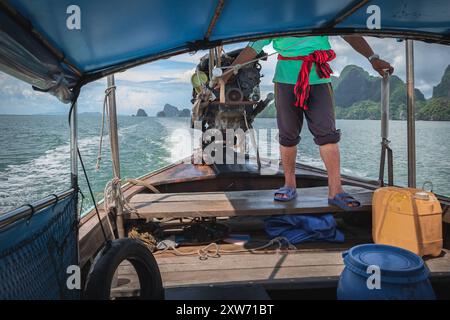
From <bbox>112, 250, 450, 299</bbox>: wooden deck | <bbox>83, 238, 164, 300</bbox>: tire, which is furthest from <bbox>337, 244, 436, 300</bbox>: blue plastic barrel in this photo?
<bbox>83, 238, 164, 300</bbox>: tire

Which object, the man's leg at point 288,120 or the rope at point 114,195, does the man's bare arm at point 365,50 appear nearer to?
the man's leg at point 288,120

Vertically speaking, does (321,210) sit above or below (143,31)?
below

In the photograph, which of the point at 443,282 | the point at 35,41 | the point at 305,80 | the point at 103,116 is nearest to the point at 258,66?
the point at 305,80

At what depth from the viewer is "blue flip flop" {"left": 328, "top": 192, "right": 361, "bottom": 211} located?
2.44 m

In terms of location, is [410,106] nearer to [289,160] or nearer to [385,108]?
[385,108]

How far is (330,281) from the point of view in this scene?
1.83 metres

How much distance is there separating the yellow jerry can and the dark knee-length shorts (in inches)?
22.3

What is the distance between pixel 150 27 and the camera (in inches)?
55.4

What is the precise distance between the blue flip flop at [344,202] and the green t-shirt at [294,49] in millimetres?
799

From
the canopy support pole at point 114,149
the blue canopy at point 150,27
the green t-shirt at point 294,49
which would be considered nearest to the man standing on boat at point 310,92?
the green t-shirt at point 294,49

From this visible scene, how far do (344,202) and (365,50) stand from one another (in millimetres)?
1091

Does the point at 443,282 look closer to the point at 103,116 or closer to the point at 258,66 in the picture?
the point at 103,116

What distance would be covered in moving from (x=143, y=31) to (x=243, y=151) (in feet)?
18.3
